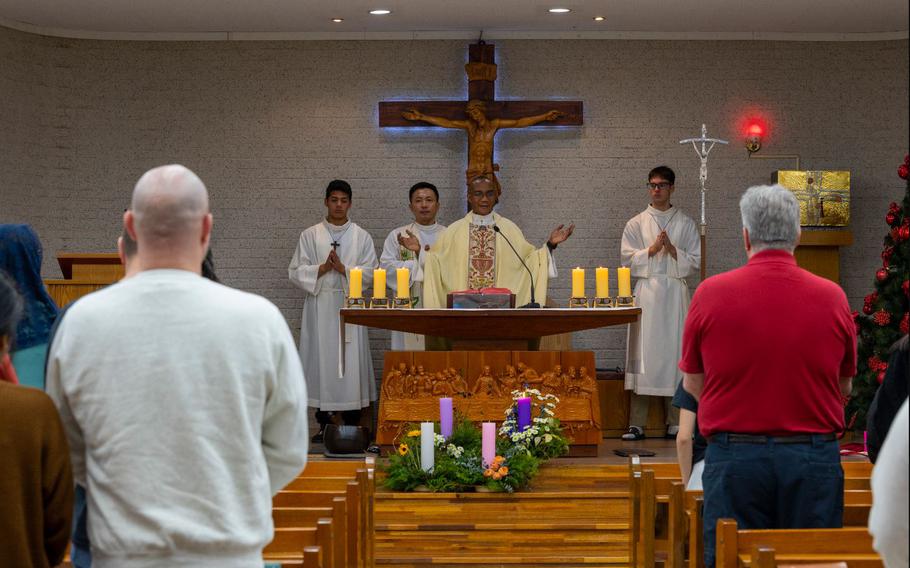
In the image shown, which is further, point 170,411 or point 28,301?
point 28,301

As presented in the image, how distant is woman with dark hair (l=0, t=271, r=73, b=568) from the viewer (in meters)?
2.69

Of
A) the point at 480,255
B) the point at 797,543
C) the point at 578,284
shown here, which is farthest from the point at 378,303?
the point at 797,543

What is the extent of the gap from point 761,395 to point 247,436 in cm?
164

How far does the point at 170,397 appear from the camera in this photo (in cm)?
266

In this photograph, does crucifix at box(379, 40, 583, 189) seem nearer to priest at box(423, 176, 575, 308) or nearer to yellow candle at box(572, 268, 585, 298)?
priest at box(423, 176, 575, 308)

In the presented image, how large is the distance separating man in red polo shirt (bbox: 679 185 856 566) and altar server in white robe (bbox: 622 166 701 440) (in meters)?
6.16

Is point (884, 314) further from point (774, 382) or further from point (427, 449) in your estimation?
point (774, 382)

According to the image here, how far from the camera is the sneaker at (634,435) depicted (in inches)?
384

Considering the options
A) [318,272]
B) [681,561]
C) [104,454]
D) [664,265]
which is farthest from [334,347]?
[104,454]

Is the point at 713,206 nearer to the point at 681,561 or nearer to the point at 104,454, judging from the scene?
the point at 681,561

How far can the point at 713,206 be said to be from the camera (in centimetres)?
1107

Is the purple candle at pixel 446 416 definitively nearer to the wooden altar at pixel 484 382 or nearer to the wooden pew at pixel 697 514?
the wooden altar at pixel 484 382

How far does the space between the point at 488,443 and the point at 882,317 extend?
3.36 meters

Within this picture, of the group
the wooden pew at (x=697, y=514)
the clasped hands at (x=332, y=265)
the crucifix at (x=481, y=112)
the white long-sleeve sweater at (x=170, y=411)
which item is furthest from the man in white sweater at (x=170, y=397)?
the crucifix at (x=481, y=112)
